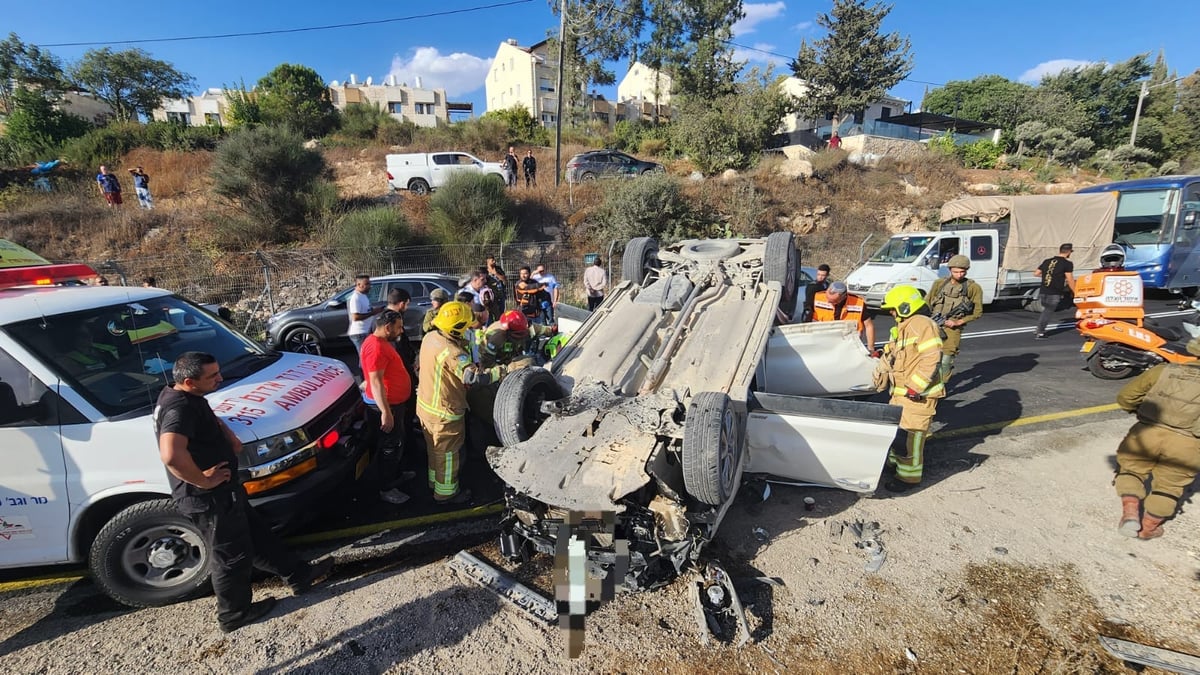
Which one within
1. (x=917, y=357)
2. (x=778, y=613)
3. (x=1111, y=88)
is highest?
(x=1111, y=88)

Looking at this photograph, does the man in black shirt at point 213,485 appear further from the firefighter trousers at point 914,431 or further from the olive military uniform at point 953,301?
the olive military uniform at point 953,301

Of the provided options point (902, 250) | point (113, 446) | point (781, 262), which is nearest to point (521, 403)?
point (113, 446)

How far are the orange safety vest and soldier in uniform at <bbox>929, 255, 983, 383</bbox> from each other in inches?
30.7

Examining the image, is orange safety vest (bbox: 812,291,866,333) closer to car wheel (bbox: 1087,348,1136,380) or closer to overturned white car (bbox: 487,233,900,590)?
overturned white car (bbox: 487,233,900,590)

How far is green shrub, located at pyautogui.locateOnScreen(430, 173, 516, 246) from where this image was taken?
13352 millimetres

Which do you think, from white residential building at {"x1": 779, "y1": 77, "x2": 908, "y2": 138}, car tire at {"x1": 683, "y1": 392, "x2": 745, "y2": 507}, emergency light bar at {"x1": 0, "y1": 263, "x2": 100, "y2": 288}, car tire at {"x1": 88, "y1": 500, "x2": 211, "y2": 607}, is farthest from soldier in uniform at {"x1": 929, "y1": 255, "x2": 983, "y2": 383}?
white residential building at {"x1": 779, "y1": 77, "x2": 908, "y2": 138}

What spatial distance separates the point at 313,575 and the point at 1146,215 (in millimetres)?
16244

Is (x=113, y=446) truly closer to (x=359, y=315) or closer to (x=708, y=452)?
(x=708, y=452)

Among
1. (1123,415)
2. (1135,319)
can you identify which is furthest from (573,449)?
(1135,319)

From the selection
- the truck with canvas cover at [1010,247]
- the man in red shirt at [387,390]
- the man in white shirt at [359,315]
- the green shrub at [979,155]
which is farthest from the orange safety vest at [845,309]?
the green shrub at [979,155]

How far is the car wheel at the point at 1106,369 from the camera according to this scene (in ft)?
20.2

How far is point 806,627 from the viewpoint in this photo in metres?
2.58

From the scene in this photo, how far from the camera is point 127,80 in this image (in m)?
32.1

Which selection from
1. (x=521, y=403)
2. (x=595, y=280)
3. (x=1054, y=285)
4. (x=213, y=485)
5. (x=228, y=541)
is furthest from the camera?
(x=595, y=280)
